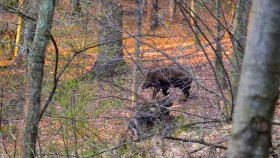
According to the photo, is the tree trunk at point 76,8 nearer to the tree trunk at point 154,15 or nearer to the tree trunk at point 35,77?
the tree trunk at point 154,15

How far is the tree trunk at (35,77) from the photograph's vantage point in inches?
177

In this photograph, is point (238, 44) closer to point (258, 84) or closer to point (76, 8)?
point (258, 84)

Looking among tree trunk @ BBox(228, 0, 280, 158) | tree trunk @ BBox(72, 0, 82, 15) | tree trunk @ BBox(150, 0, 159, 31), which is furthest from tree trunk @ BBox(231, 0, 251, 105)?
tree trunk @ BBox(72, 0, 82, 15)

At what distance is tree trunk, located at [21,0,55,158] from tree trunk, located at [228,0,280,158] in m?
3.29

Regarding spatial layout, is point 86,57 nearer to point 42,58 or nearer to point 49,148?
point 49,148

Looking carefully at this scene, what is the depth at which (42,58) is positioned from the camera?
181 inches

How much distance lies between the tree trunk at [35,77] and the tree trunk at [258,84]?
329 cm

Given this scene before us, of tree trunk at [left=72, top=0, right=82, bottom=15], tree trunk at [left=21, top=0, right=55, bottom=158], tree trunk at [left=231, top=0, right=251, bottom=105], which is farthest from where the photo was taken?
tree trunk at [left=72, top=0, right=82, bottom=15]

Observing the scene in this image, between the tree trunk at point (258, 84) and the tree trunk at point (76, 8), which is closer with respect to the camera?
the tree trunk at point (258, 84)

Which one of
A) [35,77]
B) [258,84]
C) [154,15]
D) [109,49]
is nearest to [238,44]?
[154,15]

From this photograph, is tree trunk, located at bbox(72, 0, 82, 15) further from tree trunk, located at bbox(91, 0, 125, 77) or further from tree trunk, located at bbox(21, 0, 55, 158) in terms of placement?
→ tree trunk, located at bbox(21, 0, 55, 158)

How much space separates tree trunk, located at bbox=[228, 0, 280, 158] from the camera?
1.40 metres

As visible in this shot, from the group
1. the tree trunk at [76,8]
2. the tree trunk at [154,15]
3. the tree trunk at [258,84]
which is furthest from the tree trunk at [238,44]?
the tree trunk at [76,8]

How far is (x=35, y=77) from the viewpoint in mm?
4609
